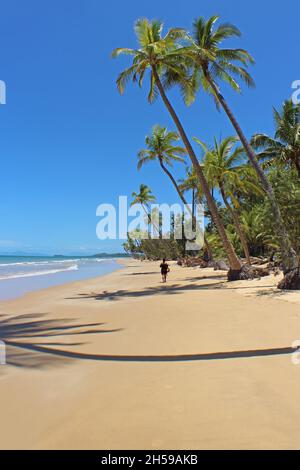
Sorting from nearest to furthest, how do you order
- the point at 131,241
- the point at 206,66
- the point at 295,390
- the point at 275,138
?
the point at 295,390, the point at 206,66, the point at 275,138, the point at 131,241

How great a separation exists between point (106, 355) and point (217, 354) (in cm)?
168

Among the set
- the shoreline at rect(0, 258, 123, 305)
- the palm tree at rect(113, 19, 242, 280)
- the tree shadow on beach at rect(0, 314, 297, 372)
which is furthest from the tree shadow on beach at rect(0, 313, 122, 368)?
the palm tree at rect(113, 19, 242, 280)

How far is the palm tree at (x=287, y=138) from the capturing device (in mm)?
19203

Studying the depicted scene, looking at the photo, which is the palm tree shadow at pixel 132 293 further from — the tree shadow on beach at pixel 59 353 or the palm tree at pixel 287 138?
the palm tree at pixel 287 138

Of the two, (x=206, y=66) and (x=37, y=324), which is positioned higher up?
(x=206, y=66)

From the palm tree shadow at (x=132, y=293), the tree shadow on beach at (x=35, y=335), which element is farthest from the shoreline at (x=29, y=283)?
the tree shadow on beach at (x=35, y=335)

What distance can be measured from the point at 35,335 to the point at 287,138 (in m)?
17.4

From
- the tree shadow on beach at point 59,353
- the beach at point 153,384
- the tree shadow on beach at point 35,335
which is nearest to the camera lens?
the beach at point 153,384

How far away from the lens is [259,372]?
Answer: 452 centimetres

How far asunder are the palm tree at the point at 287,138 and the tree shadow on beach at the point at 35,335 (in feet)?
50.9

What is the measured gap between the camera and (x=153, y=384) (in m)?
4.27

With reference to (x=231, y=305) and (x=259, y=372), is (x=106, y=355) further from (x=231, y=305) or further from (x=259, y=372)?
(x=231, y=305)

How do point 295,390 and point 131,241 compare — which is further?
point 131,241
